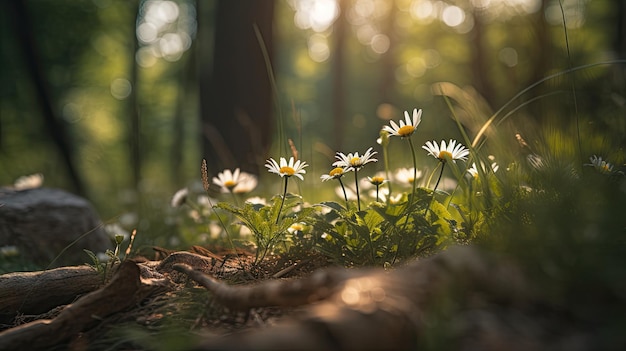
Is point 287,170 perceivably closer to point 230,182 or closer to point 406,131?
point 406,131

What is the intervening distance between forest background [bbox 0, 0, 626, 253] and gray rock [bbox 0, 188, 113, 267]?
0.43 metres

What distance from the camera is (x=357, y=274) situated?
143 centimetres

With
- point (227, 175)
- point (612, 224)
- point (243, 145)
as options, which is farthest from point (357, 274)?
point (243, 145)

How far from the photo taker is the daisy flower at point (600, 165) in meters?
2.30

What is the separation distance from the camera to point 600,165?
2359 mm

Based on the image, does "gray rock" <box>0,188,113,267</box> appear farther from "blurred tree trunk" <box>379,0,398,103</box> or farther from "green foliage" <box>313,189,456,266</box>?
"blurred tree trunk" <box>379,0,398,103</box>

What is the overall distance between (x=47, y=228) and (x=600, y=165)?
151 inches

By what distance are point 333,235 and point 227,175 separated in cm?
104

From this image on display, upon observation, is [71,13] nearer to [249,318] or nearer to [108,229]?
[108,229]

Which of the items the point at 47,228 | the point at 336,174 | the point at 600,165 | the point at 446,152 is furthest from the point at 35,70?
the point at 600,165

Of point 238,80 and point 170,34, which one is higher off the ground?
point 170,34

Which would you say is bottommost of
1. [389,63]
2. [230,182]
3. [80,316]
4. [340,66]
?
[80,316]

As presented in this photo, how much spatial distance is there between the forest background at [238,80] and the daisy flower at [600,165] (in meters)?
0.04

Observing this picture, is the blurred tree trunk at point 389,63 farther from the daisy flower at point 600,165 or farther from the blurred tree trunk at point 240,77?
the daisy flower at point 600,165
